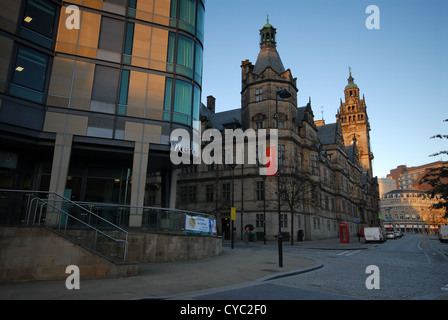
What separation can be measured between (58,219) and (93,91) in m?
9.41

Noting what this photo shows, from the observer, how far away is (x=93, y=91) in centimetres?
1805

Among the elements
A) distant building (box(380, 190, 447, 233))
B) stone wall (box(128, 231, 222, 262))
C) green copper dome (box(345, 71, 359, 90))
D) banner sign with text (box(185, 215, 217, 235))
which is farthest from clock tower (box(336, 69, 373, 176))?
stone wall (box(128, 231, 222, 262))

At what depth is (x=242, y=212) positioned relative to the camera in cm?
3744

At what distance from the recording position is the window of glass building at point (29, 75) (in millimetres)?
15930

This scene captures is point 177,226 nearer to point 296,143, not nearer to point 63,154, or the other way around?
point 63,154

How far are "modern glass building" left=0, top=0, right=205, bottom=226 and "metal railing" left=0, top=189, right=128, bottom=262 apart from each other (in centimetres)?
296

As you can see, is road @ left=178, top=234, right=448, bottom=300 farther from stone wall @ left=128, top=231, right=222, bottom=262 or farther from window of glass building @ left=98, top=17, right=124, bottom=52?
window of glass building @ left=98, top=17, right=124, bottom=52

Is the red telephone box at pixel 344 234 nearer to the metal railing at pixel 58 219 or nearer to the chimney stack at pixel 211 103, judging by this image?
the chimney stack at pixel 211 103

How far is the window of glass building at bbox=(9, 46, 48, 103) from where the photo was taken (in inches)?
627

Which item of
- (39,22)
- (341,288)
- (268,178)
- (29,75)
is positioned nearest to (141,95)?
(29,75)

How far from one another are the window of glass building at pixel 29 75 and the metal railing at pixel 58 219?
7.34m

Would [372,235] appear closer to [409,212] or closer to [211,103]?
[211,103]

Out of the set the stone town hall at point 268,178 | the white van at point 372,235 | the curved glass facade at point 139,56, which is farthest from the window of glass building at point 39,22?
the white van at point 372,235
